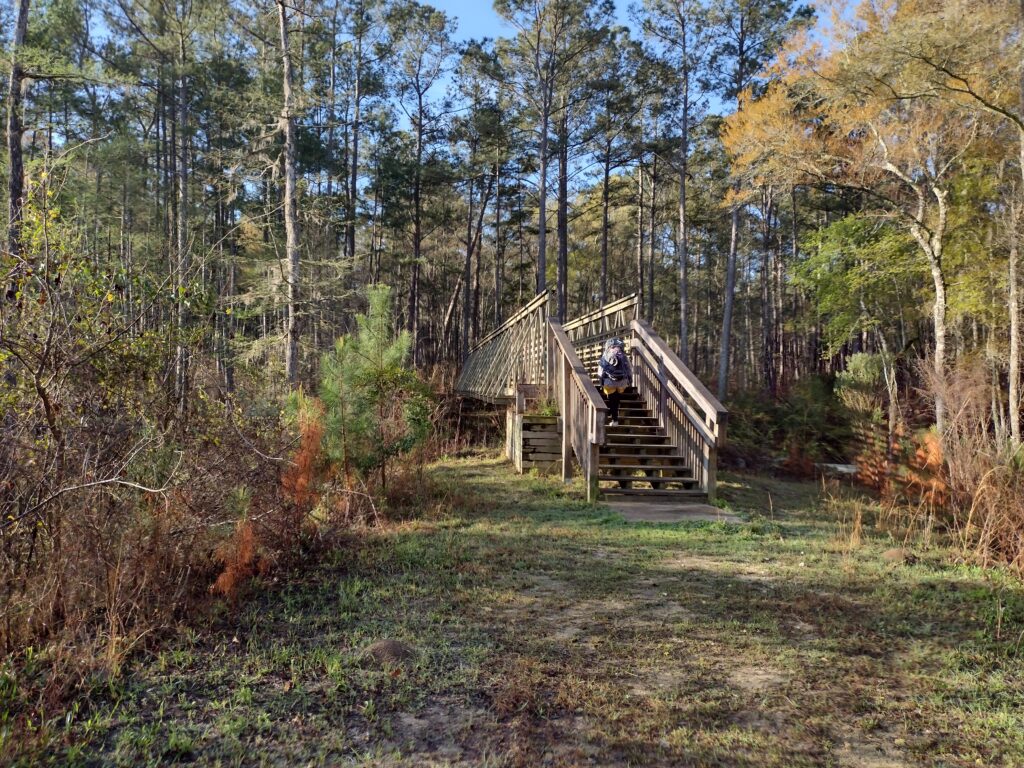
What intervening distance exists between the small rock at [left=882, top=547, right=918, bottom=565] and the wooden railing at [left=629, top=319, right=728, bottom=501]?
78.7 inches

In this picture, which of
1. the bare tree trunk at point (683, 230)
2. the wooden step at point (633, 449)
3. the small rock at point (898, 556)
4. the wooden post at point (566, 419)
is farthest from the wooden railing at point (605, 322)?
the bare tree trunk at point (683, 230)

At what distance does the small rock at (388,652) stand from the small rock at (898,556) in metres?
4.13

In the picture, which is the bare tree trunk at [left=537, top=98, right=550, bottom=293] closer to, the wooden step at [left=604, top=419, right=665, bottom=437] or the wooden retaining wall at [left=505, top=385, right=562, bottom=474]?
the wooden retaining wall at [left=505, top=385, right=562, bottom=474]

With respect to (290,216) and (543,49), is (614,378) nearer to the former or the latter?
(290,216)

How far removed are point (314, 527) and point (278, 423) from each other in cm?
103

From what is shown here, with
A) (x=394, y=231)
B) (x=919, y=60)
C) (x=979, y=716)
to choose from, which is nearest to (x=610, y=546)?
(x=979, y=716)

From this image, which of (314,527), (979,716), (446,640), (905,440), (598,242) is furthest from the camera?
(598,242)

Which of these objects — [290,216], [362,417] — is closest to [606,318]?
[362,417]

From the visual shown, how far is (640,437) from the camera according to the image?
8.18 metres

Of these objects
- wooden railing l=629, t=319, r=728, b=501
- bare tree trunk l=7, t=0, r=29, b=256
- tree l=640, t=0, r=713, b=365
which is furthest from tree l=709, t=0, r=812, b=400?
bare tree trunk l=7, t=0, r=29, b=256

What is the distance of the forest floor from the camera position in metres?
2.26

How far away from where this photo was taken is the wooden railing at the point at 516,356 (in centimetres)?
1012

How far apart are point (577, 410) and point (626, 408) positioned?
4.95ft

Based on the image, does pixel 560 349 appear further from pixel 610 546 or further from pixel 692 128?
pixel 692 128
